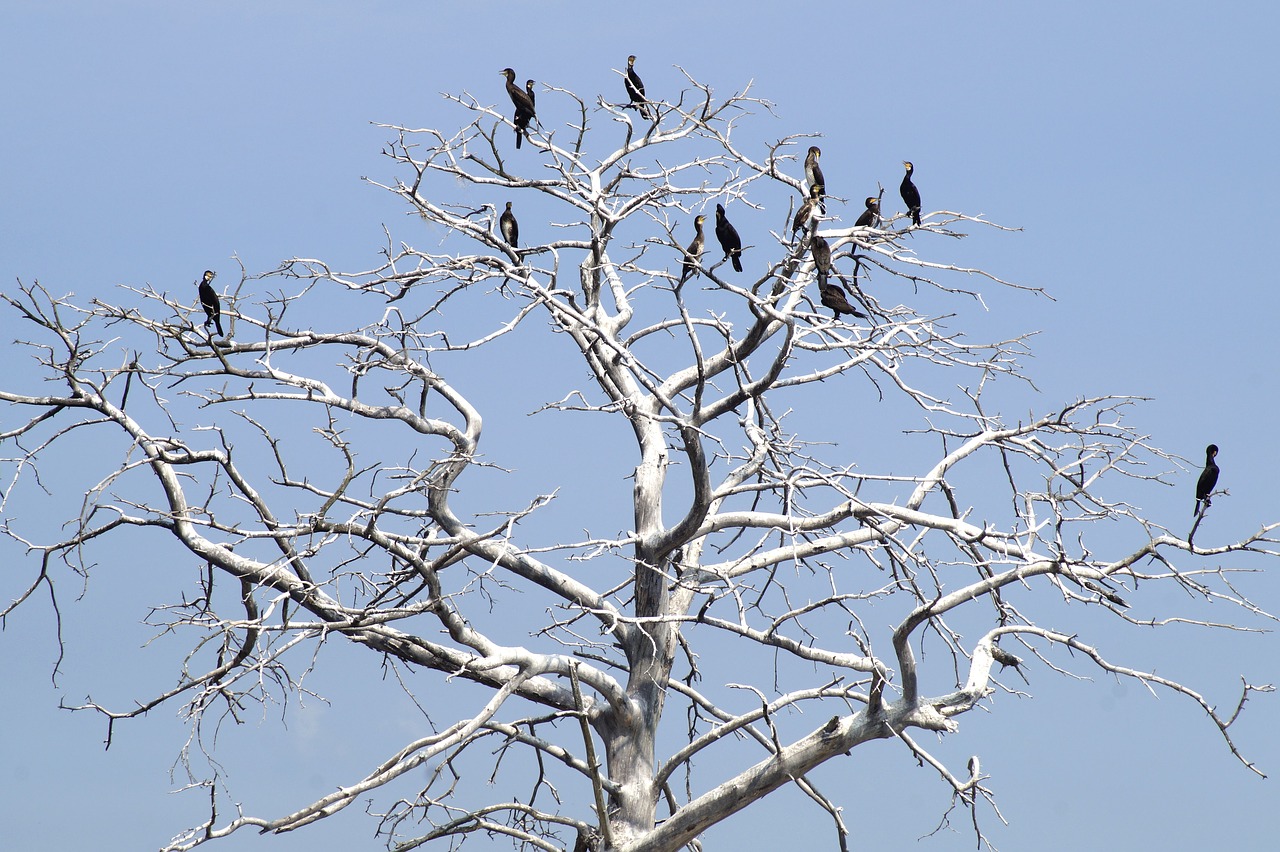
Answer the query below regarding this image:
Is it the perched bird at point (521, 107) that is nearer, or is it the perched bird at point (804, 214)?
the perched bird at point (804, 214)

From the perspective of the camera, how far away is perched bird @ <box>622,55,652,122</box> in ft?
32.8

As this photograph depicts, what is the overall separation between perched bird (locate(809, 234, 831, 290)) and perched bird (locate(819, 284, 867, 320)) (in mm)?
154

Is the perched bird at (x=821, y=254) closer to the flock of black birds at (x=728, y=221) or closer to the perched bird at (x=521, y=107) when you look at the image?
the flock of black birds at (x=728, y=221)

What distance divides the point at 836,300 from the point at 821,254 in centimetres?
40

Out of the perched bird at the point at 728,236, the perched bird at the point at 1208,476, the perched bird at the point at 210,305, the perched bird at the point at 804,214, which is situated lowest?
the perched bird at the point at 1208,476

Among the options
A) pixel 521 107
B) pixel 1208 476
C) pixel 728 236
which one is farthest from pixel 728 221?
pixel 1208 476

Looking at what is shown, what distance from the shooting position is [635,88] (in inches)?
394

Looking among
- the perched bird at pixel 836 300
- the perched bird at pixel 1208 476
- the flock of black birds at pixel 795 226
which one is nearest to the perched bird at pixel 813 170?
the flock of black birds at pixel 795 226

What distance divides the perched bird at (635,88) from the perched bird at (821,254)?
9.92 ft

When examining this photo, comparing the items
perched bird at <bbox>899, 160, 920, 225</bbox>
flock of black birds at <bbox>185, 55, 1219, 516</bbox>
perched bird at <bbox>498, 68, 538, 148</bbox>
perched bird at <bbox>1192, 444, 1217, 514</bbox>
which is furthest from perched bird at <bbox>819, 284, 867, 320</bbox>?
perched bird at <bbox>498, 68, 538, 148</bbox>

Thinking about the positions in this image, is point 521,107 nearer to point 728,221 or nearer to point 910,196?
point 728,221

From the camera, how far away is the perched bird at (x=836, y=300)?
25.4 ft

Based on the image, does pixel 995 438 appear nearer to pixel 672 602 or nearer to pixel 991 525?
pixel 991 525

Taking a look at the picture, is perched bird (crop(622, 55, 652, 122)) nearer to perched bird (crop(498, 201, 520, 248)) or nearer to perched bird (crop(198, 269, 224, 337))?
perched bird (crop(498, 201, 520, 248))
